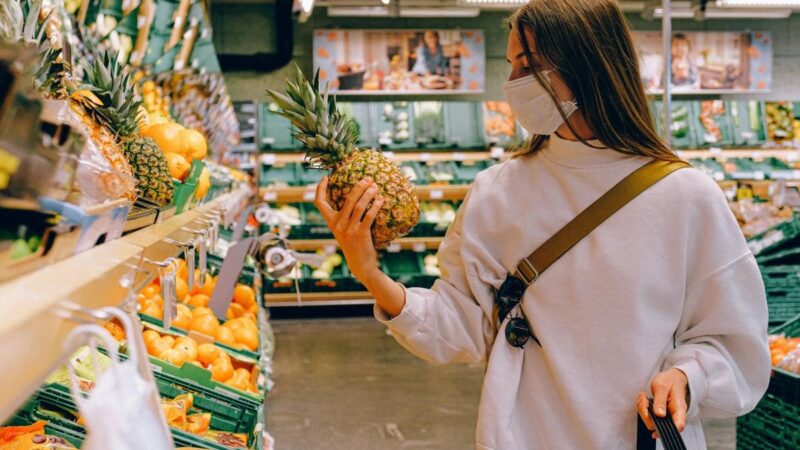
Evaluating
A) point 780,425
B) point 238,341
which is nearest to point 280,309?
point 238,341

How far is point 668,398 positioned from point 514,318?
342 mm

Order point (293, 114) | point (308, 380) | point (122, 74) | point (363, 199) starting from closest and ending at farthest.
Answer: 1. point (363, 199)
2. point (122, 74)
3. point (293, 114)
4. point (308, 380)

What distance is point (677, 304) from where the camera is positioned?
155 cm

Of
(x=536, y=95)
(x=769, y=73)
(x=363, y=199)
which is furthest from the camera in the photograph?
(x=769, y=73)

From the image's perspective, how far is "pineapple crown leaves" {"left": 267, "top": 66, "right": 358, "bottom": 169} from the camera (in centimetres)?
186

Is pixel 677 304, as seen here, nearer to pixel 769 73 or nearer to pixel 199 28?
pixel 199 28

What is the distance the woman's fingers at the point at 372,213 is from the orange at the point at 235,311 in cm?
214

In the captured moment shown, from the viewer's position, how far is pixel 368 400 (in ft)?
17.2

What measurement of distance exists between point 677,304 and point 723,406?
0.22m

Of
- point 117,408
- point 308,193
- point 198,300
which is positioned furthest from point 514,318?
point 308,193

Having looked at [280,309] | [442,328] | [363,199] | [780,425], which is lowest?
[280,309]

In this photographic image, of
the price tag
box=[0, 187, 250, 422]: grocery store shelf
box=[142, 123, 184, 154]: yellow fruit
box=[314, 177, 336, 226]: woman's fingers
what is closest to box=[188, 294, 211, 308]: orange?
A: box=[142, 123, 184, 154]: yellow fruit

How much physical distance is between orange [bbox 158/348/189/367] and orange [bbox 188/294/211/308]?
87 cm

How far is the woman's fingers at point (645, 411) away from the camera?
1.42 meters
